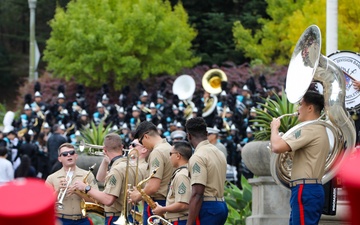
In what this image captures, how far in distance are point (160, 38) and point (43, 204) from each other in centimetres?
3140

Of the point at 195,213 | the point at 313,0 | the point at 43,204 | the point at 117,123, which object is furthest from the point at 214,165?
the point at 313,0

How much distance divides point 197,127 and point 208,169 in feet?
1.21

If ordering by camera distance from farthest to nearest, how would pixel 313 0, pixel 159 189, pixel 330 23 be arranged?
pixel 313 0, pixel 330 23, pixel 159 189

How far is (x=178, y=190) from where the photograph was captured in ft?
25.5

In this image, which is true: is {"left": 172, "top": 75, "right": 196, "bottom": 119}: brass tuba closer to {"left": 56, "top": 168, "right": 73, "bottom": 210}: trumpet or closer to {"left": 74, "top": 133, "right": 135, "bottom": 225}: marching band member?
{"left": 74, "top": 133, "right": 135, "bottom": 225}: marching band member

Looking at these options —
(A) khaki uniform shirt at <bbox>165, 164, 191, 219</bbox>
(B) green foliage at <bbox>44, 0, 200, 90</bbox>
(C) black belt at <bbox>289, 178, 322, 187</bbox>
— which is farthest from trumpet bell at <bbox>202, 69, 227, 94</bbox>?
(C) black belt at <bbox>289, 178, 322, 187</bbox>

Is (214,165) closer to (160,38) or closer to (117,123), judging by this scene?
(117,123)

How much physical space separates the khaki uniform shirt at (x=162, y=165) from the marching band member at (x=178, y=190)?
0.36m

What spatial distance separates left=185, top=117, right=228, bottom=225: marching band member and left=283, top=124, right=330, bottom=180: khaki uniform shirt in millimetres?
848

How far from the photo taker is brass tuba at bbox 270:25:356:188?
684 cm

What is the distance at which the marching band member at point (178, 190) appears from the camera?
25.4 ft

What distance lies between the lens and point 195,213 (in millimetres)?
7266

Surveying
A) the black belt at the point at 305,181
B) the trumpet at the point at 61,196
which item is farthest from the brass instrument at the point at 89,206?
the black belt at the point at 305,181

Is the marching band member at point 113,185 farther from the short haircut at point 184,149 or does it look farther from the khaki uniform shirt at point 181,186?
the short haircut at point 184,149
